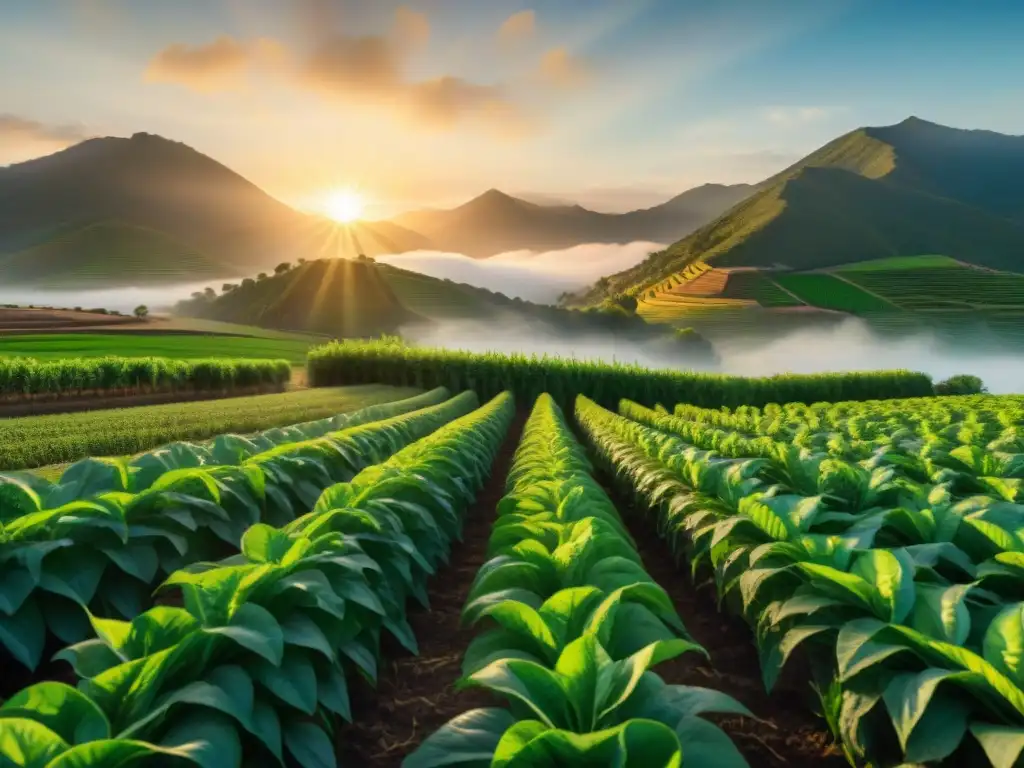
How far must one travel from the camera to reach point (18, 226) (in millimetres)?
183375

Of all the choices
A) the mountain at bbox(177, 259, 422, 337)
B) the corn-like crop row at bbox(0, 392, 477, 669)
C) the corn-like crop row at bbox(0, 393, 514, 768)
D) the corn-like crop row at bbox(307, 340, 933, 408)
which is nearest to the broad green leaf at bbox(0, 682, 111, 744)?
the corn-like crop row at bbox(0, 393, 514, 768)

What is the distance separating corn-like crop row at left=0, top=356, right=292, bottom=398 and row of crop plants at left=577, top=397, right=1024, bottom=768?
22136mm

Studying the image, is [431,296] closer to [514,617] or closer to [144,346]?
[144,346]

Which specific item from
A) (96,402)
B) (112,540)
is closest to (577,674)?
(112,540)

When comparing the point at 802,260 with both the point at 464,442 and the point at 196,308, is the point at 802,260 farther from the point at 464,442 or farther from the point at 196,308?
the point at 464,442

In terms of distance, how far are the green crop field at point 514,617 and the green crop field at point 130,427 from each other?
6.40 m

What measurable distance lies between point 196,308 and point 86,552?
13343 cm

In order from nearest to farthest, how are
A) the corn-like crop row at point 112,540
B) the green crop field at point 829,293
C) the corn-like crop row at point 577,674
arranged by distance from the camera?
the corn-like crop row at point 577,674 → the corn-like crop row at point 112,540 → the green crop field at point 829,293

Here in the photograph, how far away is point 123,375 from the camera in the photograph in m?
23.7

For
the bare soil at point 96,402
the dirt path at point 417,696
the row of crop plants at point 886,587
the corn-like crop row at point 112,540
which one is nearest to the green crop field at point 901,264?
the bare soil at point 96,402

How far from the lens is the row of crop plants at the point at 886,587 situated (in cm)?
192

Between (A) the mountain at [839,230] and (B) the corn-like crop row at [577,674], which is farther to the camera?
(A) the mountain at [839,230]

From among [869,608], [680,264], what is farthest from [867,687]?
[680,264]

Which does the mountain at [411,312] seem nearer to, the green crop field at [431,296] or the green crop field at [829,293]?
the green crop field at [431,296]
